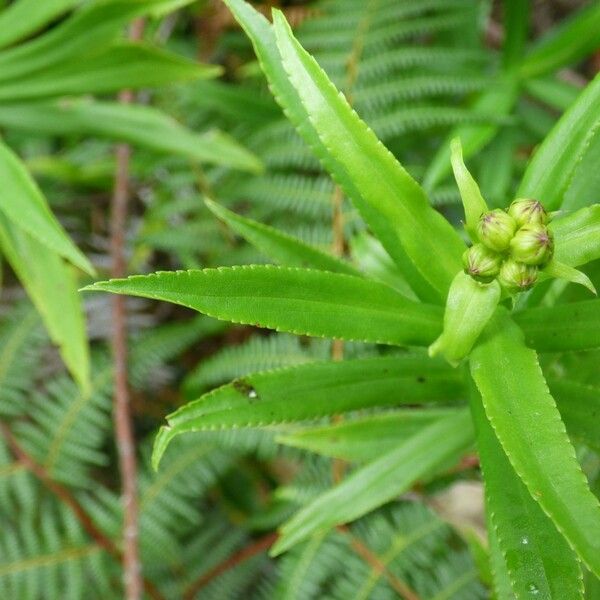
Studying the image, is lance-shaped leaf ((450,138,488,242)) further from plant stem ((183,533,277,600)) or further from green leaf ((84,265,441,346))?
plant stem ((183,533,277,600))

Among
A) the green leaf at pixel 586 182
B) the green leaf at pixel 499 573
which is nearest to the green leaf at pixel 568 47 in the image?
the green leaf at pixel 586 182

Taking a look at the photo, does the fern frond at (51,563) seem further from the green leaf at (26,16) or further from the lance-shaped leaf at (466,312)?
the lance-shaped leaf at (466,312)

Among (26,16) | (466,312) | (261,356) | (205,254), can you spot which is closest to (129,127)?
(26,16)

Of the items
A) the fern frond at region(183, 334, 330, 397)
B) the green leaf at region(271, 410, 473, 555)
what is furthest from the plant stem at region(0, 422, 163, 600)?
the green leaf at region(271, 410, 473, 555)

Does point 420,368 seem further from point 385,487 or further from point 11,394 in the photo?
point 11,394

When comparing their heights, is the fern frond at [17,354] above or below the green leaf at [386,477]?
above

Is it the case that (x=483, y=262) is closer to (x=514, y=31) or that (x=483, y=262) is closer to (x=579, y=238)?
(x=579, y=238)
